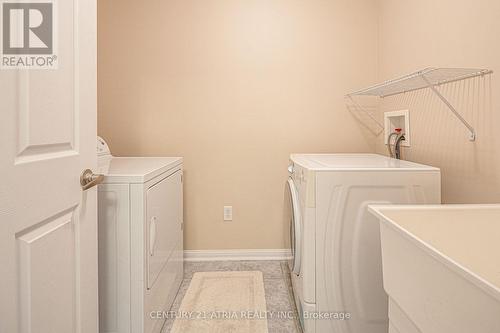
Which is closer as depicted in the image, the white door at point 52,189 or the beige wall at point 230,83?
the white door at point 52,189

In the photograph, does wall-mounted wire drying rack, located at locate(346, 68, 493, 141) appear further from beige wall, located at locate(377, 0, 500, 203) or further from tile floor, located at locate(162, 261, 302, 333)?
tile floor, located at locate(162, 261, 302, 333)

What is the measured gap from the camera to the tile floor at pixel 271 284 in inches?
69.5

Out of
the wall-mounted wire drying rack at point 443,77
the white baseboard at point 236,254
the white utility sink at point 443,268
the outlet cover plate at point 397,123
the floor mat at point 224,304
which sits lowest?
the floor mat at point 224,304

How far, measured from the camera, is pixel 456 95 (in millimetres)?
1527

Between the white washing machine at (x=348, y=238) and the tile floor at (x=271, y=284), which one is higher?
the white washing machine at (x=348, y=238)

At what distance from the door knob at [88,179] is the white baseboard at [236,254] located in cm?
167

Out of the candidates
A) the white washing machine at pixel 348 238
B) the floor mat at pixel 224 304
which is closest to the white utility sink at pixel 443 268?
the white washing machine at pixel 348 238

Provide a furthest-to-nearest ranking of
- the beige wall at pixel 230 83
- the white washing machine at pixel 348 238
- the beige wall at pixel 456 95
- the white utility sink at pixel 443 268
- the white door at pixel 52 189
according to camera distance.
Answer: the beige wall at pixel 230 83 → the white washing machine at pixel 348 238 → the beige wall at pixel 456 95 → the white door at pixel 52 189 → the white utility sink at pixel 443 268

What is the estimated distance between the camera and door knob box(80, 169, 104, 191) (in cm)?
105

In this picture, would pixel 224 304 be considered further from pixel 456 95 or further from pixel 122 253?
pixel 456 95

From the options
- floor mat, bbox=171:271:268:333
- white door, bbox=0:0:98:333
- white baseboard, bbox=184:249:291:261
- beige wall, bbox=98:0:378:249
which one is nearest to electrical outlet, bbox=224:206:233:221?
beige wall, bbox=98:0:378:249

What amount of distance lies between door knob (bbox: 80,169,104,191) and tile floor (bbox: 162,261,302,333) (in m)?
1.08

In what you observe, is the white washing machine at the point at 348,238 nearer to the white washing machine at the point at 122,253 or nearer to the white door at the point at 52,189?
the white washing machine at the point at 122,253

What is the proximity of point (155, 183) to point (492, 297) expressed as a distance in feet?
4.65
